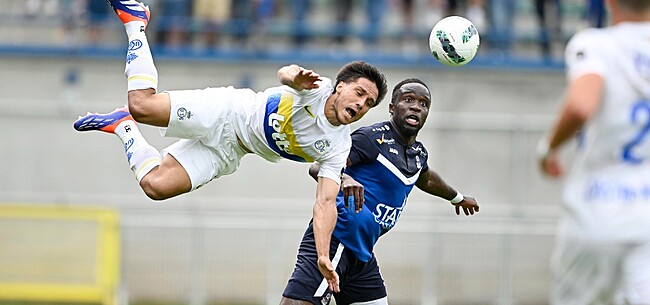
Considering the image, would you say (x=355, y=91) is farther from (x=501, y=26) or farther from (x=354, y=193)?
(x=501, y=26)

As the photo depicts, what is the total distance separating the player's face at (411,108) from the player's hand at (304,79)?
2.78 feet

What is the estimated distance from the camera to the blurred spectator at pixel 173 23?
55.1 ft

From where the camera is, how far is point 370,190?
25.9ft

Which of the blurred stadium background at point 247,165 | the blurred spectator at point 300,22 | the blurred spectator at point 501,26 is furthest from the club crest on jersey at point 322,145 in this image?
the blurred spectator at point 501,26

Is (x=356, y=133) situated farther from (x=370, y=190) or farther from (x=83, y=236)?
(x=83, y=236)

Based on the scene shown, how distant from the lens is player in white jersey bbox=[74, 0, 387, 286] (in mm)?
7652

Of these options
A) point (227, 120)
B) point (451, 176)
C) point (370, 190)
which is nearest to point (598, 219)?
point (370, 190)

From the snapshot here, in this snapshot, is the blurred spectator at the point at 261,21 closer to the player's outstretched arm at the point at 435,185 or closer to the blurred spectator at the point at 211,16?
the blurred spectator at the point at 211,16

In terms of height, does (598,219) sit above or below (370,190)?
above

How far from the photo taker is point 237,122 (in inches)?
318

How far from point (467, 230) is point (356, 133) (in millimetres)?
6098

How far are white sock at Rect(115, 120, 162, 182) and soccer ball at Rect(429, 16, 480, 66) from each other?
7.16 ft

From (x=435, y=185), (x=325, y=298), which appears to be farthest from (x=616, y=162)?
(x=435, y=185)

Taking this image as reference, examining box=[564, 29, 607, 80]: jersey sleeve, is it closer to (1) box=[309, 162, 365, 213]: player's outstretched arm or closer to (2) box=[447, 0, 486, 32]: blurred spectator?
(1) box=[309, 162, 365, 213]: player's outstretched arm
